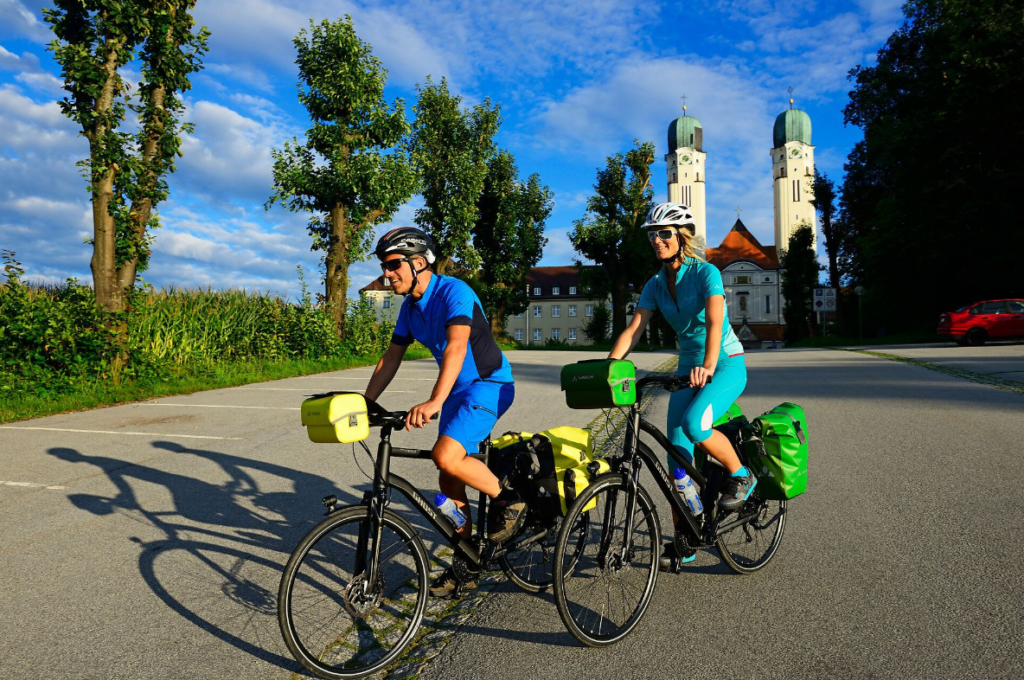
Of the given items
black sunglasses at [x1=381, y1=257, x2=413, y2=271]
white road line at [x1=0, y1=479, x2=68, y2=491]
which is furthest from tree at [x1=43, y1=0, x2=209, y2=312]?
black sunglasses at [x1=381, y1=257, x2=413, y2=271]

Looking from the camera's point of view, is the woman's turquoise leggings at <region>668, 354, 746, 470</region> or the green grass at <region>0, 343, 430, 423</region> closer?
the woman's turquoise leggings at <region>668, 354, 746, 470</region>

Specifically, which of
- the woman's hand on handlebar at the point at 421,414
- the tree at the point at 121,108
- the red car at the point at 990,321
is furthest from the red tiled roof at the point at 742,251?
the woman's hand on handlebar at the point at 421,414

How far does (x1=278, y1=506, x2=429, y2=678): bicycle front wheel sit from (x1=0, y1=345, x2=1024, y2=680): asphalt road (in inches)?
8.2

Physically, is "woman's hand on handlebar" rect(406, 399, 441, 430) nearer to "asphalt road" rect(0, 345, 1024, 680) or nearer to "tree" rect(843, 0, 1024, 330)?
"asphalt road" rect(0, 345, 1024, 680)

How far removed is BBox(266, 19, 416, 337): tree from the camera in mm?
22453

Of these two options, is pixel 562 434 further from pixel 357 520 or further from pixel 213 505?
pixel 213 505

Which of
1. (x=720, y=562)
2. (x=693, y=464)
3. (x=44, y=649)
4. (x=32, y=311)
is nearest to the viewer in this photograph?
(x=44, y=649)

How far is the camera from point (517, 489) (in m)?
3.54

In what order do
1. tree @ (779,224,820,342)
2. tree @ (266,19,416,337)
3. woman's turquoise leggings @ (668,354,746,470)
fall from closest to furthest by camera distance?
woman's turquoise leggings @ (668,354,746,470)
tree @ (266,19,416,337)
tree @ (779,224,820,342)

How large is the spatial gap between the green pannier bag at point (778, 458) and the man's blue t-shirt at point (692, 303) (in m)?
0.48

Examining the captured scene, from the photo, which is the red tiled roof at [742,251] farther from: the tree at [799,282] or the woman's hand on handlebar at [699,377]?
the woman's hand on handlebar at [699,377]

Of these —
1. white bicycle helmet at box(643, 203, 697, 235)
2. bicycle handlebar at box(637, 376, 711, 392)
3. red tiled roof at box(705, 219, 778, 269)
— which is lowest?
bicycle handlebar at box(637, 376, 711, 392)

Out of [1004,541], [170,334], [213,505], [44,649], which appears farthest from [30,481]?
[170,334]

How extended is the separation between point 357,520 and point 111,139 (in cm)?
1265
